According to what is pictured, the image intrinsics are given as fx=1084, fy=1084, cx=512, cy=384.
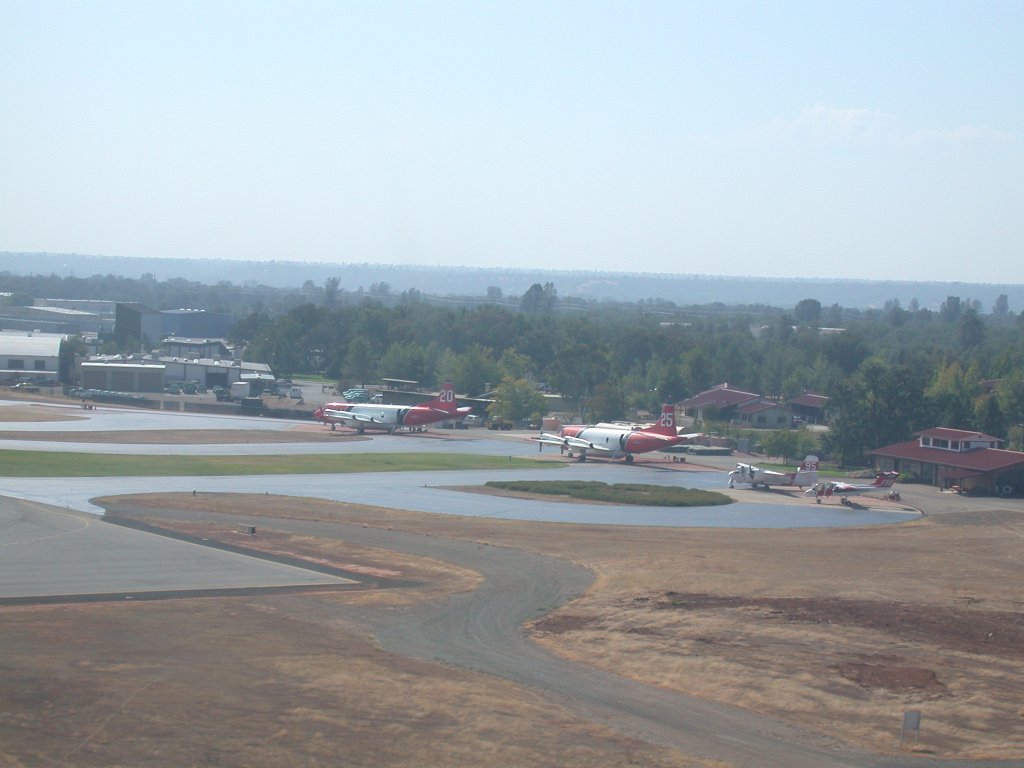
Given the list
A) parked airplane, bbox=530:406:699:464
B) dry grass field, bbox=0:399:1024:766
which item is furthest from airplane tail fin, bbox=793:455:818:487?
dry grass field, bbox=0:399:1024:766

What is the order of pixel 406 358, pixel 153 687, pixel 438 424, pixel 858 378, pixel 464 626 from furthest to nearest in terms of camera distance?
pixel 406 358 → pixel 438 424 → pixel 858 378 → pixel 464 626 → pixel 153 687

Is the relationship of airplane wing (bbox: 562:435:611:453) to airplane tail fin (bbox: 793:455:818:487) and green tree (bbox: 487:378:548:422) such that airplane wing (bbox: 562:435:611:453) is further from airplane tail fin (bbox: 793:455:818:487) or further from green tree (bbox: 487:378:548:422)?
green tree (bbox: 487:378:548:422)

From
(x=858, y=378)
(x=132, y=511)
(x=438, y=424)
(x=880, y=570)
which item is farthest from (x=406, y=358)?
(x=880, y=570)

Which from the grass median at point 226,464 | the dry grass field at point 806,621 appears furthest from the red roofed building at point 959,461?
the grass median at point 226,464

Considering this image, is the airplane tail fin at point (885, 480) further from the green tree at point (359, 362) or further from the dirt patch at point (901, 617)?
the green tree at point (359, 362)

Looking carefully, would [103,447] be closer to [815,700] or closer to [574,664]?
[574,664]
